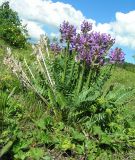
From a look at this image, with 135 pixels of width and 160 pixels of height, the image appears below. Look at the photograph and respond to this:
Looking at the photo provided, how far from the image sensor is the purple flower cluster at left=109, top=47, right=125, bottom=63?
6285mm

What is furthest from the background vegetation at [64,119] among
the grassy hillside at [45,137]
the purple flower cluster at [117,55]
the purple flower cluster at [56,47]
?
the purple flower cluster at [117,55]

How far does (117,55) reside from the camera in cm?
629

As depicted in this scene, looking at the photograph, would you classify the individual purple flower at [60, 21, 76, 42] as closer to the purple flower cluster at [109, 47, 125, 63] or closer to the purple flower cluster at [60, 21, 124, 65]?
the purple flower cluster at [60, 21, 124, 65]

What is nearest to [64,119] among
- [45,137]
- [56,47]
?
[45,137]

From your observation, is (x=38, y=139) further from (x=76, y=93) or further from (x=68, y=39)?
(x=68, y=39)

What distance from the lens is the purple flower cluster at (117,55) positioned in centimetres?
629

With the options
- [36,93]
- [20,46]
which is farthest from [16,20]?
[36,93]

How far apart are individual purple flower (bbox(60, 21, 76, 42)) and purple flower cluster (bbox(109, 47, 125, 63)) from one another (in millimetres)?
648

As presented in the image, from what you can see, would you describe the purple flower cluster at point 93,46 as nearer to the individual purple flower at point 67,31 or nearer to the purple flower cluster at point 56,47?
the individual purple flower at point 67,31

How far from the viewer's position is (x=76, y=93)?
6.31m

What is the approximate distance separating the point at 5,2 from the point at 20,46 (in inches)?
668

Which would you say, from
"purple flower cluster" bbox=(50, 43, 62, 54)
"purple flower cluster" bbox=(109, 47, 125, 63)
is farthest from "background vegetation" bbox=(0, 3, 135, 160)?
"purple flower cluster" bbox=(109, 47, 125, 63)

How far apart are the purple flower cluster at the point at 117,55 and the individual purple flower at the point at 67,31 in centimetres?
65

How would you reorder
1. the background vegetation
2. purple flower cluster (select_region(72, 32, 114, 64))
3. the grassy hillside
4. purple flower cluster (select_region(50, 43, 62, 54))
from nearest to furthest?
the grassy hillside → the background vegetation → purple flower cluster (select_region(72, 32, 114, 64)) → purple flower cluster (select_region(50, 43, 62, 54))
